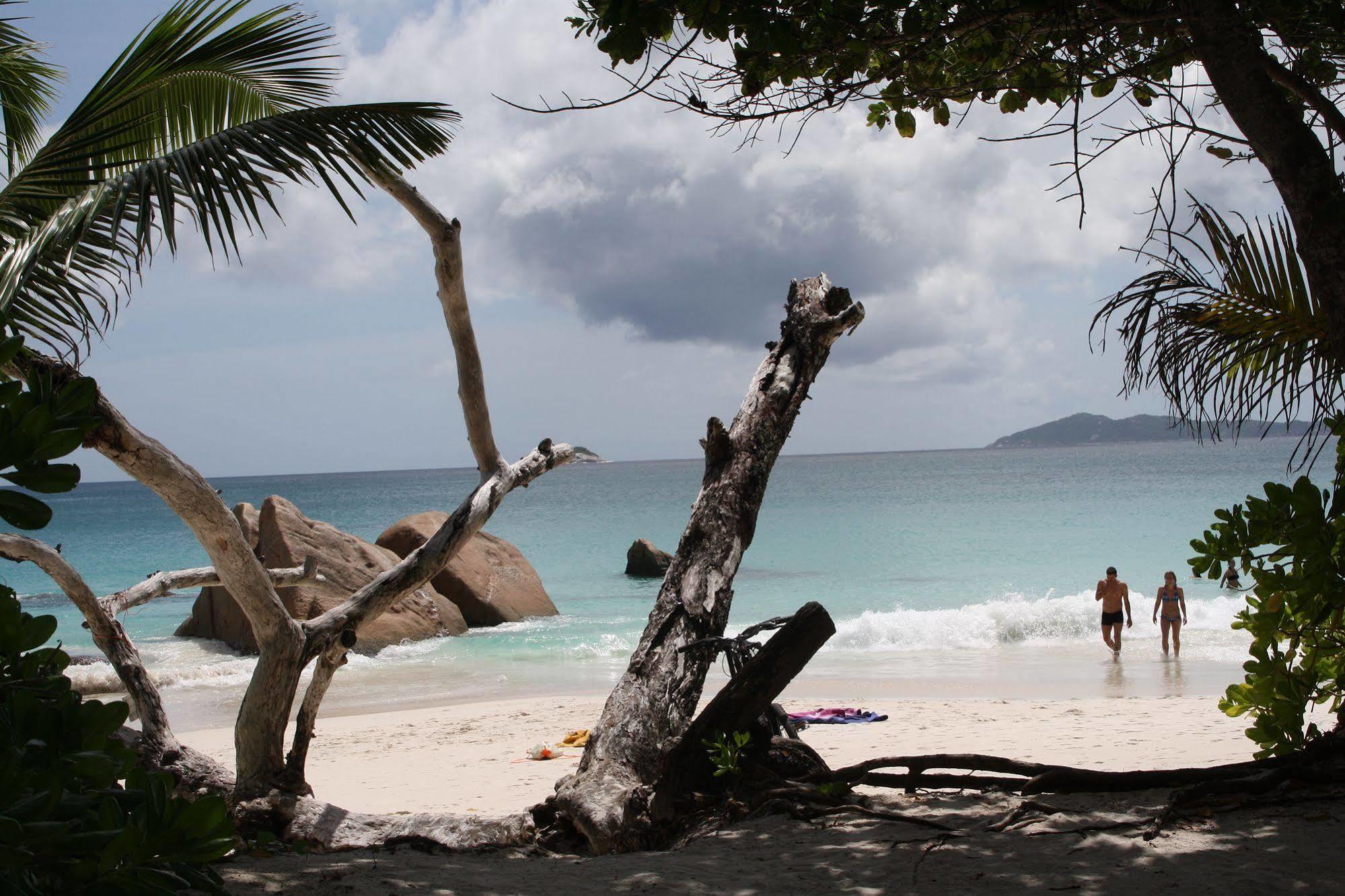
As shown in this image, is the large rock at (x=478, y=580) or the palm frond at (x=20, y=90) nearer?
the palm frond at (x=20, y=90)

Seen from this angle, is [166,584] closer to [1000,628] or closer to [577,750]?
[577,750]

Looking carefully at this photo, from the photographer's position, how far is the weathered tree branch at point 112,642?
190 inches

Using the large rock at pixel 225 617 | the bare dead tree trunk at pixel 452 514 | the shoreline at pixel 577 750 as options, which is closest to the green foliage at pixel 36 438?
the bare dead tree trunk at pixel 452 514

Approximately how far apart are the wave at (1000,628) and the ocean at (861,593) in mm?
45

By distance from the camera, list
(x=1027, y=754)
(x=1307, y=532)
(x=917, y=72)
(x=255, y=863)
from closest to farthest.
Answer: (x=1307, y=532) < (x=255, y=863) < (x=917, y=72) < (x=1027, y=754)

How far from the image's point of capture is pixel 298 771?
4.90m

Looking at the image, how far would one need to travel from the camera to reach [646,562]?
30.4 meters

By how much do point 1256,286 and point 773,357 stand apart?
2799mm

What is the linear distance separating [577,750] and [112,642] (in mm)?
5295

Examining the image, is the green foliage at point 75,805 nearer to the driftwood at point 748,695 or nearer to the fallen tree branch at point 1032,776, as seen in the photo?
the driftwood at point 748,695

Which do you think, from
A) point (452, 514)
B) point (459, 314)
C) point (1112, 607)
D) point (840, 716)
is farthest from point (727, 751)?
point (1112, 607)

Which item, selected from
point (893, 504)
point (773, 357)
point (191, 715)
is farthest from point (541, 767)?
point (893, 504)

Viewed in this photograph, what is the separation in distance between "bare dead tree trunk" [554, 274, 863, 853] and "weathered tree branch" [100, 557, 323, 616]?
199 centimetres

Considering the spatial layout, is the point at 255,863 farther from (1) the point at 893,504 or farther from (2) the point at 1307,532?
(1) the point at 893,504
